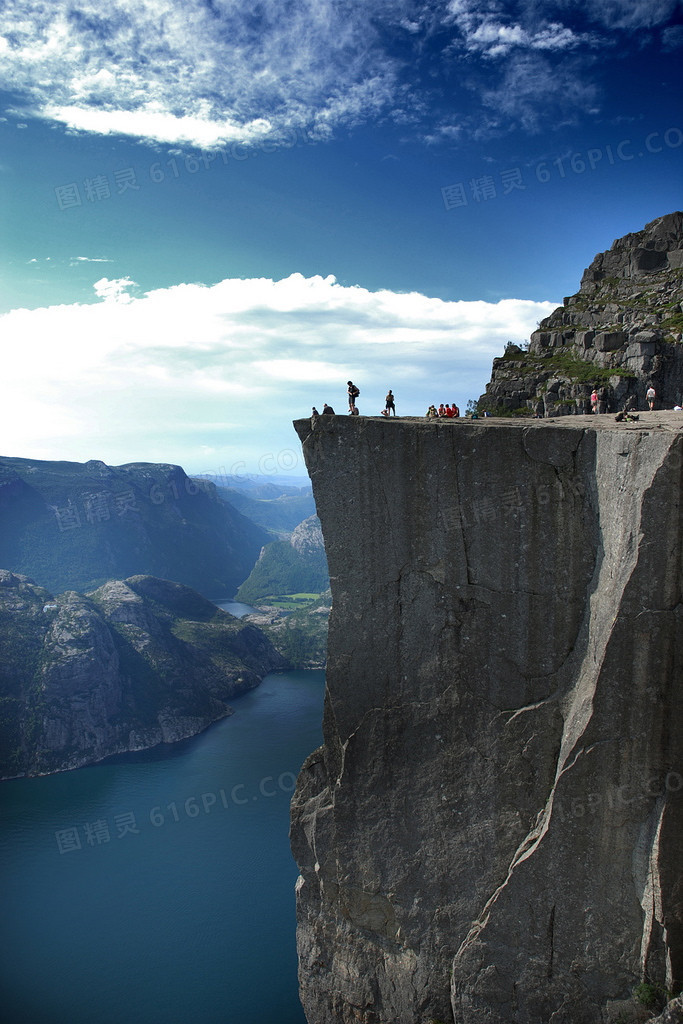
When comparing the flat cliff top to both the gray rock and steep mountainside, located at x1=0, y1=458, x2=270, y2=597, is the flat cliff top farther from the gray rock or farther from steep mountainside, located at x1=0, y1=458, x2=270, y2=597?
steep mountainside, located at x1=0, y1=458, x2=270, y2=597

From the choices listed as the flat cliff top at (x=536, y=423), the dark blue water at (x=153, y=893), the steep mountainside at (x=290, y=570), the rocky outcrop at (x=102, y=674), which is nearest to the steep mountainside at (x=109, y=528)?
the steep mountainside at (x=290, y=570)

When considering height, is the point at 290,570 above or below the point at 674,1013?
below

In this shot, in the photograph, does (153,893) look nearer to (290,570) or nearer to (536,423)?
(536,423)

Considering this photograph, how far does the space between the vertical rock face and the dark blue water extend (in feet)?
61.7

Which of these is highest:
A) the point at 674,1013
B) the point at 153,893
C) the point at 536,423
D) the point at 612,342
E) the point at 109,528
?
the point at 612,342

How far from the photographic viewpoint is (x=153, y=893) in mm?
38656

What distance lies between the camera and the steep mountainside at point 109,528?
138 m

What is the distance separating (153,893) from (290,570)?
132701 mm

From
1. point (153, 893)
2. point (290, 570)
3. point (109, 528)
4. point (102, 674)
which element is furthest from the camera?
point (290, 570)

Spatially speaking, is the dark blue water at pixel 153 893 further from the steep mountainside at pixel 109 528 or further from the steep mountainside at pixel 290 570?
the steep mountainside at pixel 290 570

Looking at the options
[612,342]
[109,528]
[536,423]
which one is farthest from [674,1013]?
[109,528]

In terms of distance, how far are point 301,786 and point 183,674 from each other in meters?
78.2

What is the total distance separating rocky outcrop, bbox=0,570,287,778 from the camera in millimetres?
69938

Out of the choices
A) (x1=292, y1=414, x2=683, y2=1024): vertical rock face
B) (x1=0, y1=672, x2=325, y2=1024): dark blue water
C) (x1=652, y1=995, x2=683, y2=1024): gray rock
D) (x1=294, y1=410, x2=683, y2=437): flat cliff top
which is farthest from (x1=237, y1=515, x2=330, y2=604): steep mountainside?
(x1=652, y1=995, x2=683, y2=1024): gray rock
